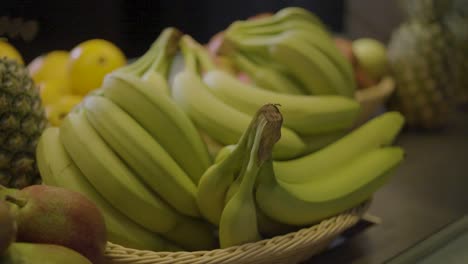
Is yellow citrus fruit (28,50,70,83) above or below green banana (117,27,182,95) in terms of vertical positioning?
below

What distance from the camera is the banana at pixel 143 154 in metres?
0.64

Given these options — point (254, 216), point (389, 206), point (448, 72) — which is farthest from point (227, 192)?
point (448, 72)

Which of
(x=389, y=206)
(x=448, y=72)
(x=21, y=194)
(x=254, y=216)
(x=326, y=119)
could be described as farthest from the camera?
(x=448, y=72)

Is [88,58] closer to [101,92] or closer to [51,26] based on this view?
[51,26]

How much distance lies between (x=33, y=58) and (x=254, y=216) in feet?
1.68

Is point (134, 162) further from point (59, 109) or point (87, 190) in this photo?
point (59, 109)

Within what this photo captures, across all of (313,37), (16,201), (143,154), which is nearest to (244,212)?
(143,154)

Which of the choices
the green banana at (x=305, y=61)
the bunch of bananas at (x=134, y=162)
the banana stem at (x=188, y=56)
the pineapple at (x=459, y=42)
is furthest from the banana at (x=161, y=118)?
the pineapple at (x=459, y=42)

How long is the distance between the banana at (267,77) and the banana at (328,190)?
14cm

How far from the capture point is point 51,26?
823 mm

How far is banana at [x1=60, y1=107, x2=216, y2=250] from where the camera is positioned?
64 centimetres

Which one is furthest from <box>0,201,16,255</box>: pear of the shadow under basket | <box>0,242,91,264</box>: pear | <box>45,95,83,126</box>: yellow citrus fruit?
<box>45,95,83,126</box>: yellow citrus fruit

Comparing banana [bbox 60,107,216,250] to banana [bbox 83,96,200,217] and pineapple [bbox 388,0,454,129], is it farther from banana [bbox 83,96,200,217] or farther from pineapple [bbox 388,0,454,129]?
pineapple [bbox 388,0,454,129]

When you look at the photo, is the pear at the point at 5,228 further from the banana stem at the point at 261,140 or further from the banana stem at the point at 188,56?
the banana stem at the point at 188,56
